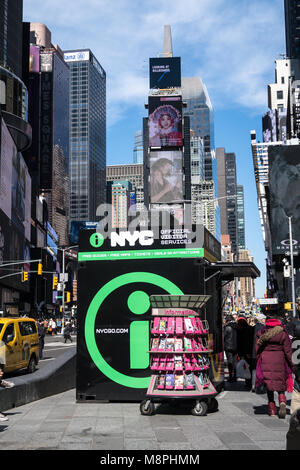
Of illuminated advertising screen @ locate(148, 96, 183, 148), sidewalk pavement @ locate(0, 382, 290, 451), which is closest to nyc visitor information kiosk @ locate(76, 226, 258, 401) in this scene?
sidewalk pavement @ locate(0, 382, 290, 451)

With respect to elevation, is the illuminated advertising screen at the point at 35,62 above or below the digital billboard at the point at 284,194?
above

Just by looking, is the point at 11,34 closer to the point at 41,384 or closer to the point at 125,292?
the point at 41,384

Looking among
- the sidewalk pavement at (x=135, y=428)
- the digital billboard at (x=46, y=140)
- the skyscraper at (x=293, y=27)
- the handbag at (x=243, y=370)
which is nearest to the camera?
the sidewalk pavement at (x=135, y=428)

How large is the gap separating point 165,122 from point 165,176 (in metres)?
13.8

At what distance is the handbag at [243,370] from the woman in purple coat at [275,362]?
132 inches

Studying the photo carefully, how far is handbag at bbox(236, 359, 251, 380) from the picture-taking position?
13531 mm

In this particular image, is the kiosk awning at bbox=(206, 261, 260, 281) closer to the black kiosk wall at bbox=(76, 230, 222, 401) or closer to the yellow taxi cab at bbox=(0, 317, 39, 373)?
the black kiosk wall at bbox=(76, 230, 222, 401)

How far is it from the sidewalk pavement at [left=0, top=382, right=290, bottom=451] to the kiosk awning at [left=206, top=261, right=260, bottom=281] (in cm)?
287

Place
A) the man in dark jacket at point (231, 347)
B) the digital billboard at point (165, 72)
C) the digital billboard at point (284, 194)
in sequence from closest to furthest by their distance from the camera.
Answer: the man in dark jacket at point (231, 347) → the digital billboard at point (284, 194) → the digital billboard at point (165, 72)

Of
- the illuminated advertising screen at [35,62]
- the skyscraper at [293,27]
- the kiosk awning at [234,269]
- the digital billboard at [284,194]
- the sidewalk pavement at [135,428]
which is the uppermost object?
the skyscraper at [293,27]

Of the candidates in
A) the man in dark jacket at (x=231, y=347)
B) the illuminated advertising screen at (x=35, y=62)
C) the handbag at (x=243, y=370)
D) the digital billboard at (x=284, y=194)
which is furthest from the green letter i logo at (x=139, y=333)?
the illuminated advertising screen at (x=35, y=62)

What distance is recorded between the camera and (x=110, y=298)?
1178 centimetres

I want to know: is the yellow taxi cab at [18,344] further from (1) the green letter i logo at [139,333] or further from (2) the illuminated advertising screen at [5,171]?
(2) the illuminated advertising screen at [5,171]

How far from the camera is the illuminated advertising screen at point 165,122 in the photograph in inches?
5290
